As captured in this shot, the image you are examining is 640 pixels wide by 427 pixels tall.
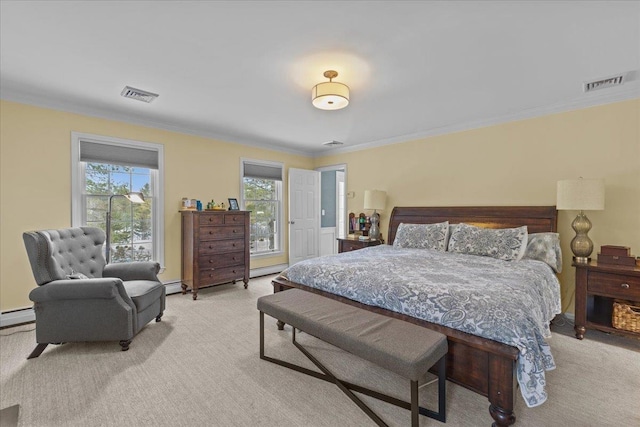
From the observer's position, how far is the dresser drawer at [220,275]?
4.19 meters

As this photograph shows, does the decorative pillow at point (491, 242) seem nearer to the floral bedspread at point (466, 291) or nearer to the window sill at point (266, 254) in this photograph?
the floral bedspread at point (466, 291)

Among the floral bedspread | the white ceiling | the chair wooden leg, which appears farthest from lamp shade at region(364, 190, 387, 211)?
the chair wooden leg

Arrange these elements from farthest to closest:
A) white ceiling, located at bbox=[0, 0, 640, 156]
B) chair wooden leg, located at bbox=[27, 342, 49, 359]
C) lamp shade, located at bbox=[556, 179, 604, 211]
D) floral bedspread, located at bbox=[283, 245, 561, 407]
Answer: lamp shade, located at bbox=[556, 179, 604, 211] < chair wooden leg, located at bbox=[27, 342, 49, 359] < white ceiling, located at bbox=[0, 0, 640, 156] < floral bedspread, located at bbox=[283, 245, 561, 407]

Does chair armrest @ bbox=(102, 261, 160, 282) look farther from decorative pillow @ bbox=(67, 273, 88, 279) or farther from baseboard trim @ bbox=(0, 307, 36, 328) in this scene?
baseboard trim @ bbox=(0, 307, 36, 328)

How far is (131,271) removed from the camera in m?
3.23

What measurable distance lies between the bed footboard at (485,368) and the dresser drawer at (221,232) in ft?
10.0

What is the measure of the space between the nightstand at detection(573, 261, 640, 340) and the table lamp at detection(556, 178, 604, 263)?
0.54ft

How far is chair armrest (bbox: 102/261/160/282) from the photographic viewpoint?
10.5 ft

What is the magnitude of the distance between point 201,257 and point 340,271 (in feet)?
7.75

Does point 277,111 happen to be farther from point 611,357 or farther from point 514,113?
point 611,357

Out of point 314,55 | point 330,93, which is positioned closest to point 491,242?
point 330,93

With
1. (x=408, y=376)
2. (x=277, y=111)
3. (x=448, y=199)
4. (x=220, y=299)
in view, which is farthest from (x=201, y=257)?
(x=448, y=199)

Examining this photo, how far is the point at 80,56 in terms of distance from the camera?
2396 millimetres

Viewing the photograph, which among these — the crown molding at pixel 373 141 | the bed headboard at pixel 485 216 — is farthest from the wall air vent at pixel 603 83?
the bed headboard at pixel 485 216
